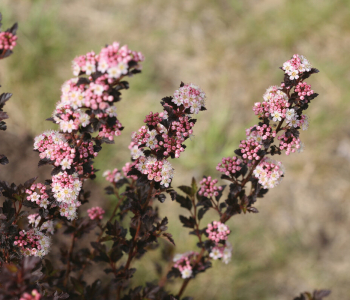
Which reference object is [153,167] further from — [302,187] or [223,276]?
[302,187]

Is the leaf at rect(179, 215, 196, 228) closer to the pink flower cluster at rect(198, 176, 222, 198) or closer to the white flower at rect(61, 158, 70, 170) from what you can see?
the pink flower cluster at rect(198, 176, 222, 198)

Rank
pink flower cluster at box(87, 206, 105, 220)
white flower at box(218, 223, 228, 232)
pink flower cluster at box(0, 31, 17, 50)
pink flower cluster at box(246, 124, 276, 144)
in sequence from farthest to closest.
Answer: pink flower cluster at box(87, 206, 105, 220), white flower at box(218, 223, 228, 232), pink flower cluster at box(246, 124, 276, 144), pink flower cluster at box(0, 31, 17, 50)

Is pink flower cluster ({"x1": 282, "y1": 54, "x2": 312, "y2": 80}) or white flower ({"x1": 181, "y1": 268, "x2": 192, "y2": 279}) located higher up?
pink flower cluster ({"x1": 282, "y1": 54, "x2": 312, "y2": 80})

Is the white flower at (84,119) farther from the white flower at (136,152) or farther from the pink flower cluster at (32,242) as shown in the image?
the pink flower cluster at (32,242)

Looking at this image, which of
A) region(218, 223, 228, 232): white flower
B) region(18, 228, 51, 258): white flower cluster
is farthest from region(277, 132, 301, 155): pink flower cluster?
region(18, 228, 51, 258): white flower cluster

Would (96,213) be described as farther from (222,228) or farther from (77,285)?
(222,228)

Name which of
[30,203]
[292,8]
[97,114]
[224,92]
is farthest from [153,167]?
[292,8]
